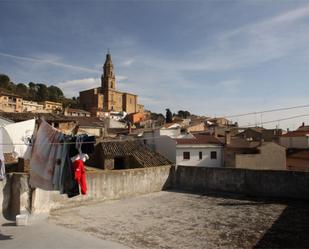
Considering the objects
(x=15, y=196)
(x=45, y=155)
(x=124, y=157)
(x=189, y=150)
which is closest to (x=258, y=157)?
(x=189, y=150)

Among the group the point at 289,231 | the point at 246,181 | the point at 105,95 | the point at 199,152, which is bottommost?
the point at 289,231

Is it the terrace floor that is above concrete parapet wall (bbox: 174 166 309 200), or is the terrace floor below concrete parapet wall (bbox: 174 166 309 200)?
below

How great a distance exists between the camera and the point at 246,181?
65.8 feet

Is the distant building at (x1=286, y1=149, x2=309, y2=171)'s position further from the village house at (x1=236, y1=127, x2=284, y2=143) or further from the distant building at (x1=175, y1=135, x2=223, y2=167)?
the village house at (x1=236, y1=127, x2=284, y2=143)

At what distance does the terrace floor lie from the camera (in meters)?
11.0

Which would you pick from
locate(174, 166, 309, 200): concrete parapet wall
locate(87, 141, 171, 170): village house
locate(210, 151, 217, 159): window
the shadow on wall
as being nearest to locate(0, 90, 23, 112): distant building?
locate(87, 141, 171, 170): village house

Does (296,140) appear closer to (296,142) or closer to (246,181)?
(296,142)

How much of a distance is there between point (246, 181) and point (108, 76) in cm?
8667

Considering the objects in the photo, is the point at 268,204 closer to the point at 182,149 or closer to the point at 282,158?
the point at 182,149

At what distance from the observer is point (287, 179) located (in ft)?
60.8

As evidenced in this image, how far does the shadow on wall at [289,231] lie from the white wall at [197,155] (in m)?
13.0

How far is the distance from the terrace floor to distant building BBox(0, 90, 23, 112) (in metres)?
48.3

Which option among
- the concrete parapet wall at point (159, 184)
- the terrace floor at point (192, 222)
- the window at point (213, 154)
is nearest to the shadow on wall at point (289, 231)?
the terrace floor at point (192, 222)

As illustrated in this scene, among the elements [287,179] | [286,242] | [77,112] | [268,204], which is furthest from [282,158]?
[77,112]
